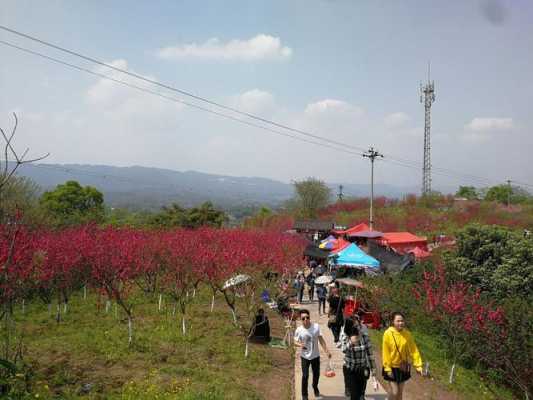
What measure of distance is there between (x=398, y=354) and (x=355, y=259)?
406 inches

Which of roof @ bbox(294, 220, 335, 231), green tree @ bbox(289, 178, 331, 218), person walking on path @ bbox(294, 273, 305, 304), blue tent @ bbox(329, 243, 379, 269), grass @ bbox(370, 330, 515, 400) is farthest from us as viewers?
green tree @ bbox(289, 178, 331, 218)

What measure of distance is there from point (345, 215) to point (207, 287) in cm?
3064

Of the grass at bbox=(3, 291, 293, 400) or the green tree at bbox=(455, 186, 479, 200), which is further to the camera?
the green tree at bbox=(455, 186, 479, 200)

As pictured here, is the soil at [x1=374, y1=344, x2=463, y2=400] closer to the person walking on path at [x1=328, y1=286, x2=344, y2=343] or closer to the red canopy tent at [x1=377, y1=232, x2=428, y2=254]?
the person walking on path at [x1=328, y1=286, x2=344, y2=343]

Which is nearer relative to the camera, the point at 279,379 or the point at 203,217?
the point at 279,379

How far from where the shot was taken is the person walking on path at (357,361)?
18.0 feet

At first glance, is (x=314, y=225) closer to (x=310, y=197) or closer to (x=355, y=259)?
(x=310, y=197)

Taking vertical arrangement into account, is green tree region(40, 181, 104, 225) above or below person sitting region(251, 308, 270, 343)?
above

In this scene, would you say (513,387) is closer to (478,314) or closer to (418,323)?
(478,314)

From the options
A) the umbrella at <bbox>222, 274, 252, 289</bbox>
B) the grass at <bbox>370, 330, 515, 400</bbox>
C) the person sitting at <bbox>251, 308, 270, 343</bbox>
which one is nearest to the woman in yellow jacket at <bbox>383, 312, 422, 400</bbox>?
the grass at <bbox>370, 330, 515, 400</bbox>

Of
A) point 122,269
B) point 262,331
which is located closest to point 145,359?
point 262,331

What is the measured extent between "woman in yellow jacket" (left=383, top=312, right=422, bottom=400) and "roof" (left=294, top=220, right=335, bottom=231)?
99.7ft

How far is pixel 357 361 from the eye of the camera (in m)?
5.47

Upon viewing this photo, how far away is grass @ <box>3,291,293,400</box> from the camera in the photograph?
22.7 ft
